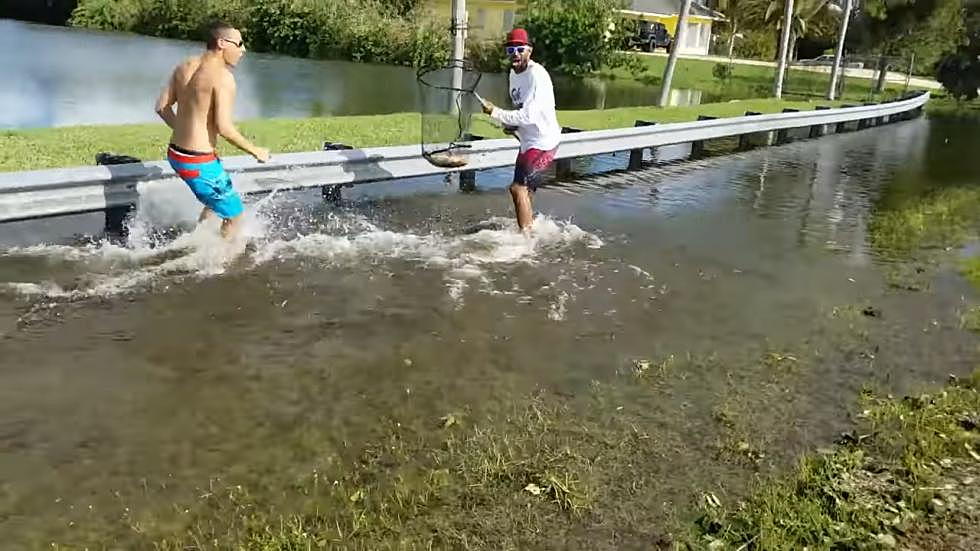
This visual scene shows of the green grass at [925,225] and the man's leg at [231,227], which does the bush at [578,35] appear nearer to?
the green grass at [925,225]

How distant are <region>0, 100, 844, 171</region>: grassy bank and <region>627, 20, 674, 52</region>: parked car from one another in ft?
175

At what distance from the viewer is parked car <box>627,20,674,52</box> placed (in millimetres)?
68137

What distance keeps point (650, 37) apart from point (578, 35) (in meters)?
14.9

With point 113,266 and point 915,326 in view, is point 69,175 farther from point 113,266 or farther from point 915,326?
A: point 915,326

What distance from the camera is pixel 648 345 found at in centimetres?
646

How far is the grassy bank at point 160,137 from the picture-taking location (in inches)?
370

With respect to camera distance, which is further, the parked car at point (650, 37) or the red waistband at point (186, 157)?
the parked car at point (650, 37)

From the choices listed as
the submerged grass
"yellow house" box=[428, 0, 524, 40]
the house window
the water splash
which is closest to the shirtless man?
the water splash

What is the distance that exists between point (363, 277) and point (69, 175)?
8.79ft

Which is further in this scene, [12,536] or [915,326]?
[915,326]

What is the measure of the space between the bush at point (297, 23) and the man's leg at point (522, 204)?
1522 inches

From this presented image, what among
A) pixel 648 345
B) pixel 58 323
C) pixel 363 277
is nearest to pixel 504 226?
pixel 363 277

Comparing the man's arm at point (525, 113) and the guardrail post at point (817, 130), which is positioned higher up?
the man's arm at point (525, 113)

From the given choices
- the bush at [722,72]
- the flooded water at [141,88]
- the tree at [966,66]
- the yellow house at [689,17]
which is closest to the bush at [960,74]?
the tree at [966,66]
